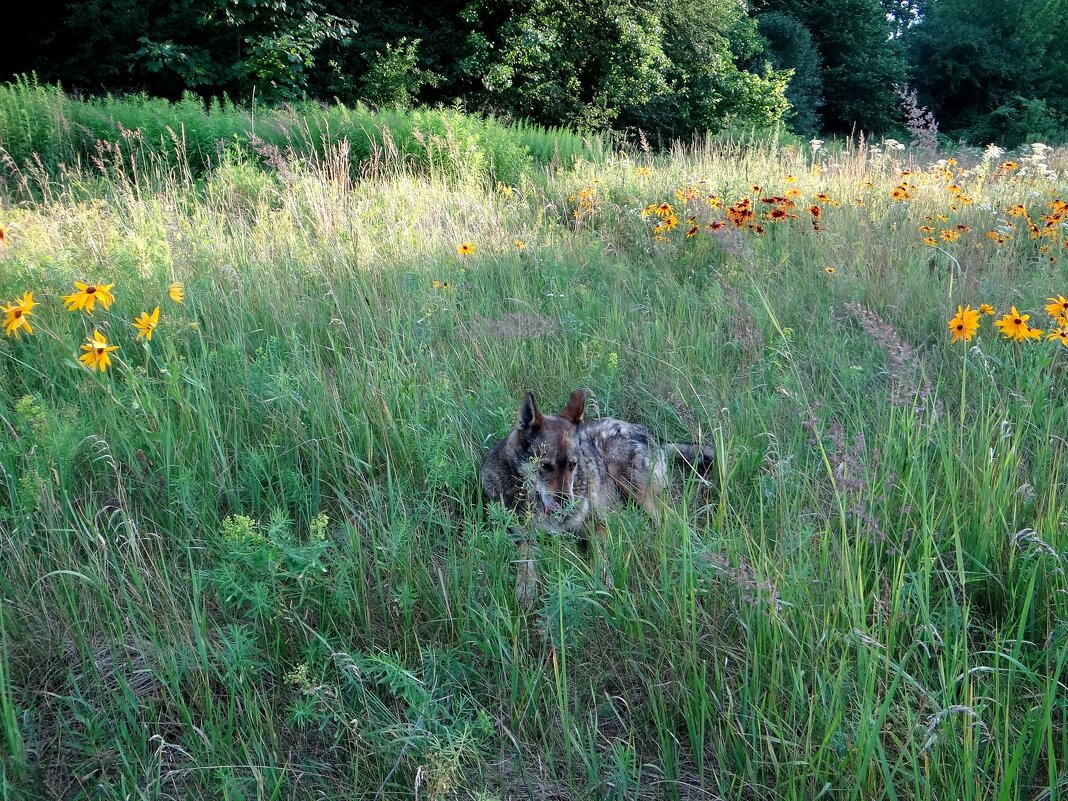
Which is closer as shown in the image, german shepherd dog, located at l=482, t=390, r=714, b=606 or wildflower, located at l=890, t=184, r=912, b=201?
german shepherd dog, located at l=482, t=390, r=714, b=606

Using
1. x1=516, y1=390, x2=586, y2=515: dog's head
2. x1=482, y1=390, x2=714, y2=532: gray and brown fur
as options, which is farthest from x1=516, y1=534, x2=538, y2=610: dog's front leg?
x1=516, y1=390, x2=586, y2=515: dog's head

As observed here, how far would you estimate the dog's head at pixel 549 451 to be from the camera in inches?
106

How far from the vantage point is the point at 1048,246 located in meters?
5.34

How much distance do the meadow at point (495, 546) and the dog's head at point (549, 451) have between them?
27cm

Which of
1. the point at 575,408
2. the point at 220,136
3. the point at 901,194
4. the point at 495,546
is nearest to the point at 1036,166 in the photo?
the point at 901,194

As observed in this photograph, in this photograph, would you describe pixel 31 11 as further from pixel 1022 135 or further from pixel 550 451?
pixel 1022 135

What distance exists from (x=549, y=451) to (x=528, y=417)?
0.51 ft

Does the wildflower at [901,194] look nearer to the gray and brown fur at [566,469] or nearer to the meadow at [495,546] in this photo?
the meadow at [495,546]

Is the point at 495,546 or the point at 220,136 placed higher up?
the point at 220,136

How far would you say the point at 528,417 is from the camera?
2.75 metres

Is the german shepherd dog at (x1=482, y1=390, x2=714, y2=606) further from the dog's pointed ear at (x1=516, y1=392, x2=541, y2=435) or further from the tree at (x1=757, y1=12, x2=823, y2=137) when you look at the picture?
the tree at (x1=757, y1=12, x2=823, y2=137)

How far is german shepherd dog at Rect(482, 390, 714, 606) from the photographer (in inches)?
104

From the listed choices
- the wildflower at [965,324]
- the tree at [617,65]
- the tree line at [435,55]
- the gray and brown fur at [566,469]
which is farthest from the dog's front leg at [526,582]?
the tree at [617,65]

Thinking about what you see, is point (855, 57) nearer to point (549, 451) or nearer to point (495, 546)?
point (549, 451)
